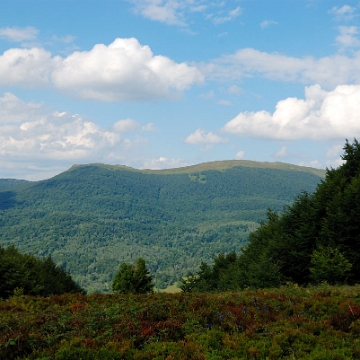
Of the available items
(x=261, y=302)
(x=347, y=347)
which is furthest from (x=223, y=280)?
(x=347, y=347)

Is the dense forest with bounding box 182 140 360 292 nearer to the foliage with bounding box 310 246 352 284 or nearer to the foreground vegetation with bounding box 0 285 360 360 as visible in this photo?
the foliage with bounding box 310 246 352 284

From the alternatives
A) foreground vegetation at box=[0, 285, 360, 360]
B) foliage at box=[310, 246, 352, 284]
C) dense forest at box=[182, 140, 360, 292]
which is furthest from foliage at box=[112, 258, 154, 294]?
foreground vegetation at box=[0, 285, 360, 360]

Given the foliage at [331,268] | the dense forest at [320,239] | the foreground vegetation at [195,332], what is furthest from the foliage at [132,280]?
the foreground vegetation at [195,332]

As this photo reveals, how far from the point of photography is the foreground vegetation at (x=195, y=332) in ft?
30.8

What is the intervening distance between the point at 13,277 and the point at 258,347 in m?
39.8

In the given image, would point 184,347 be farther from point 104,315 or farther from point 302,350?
point 104,315

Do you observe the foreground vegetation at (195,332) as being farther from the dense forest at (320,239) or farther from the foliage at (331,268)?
the dense forest at (320,239)

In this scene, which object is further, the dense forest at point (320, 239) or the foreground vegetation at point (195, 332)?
the dense forest at point (320, 239)

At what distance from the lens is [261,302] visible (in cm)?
1465

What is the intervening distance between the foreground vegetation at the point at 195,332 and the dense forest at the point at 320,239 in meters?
17.4

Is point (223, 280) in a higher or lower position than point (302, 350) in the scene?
lower

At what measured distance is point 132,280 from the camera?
54781mm

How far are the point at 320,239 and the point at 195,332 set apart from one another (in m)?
29.5

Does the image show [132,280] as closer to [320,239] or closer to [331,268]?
[320,239]
